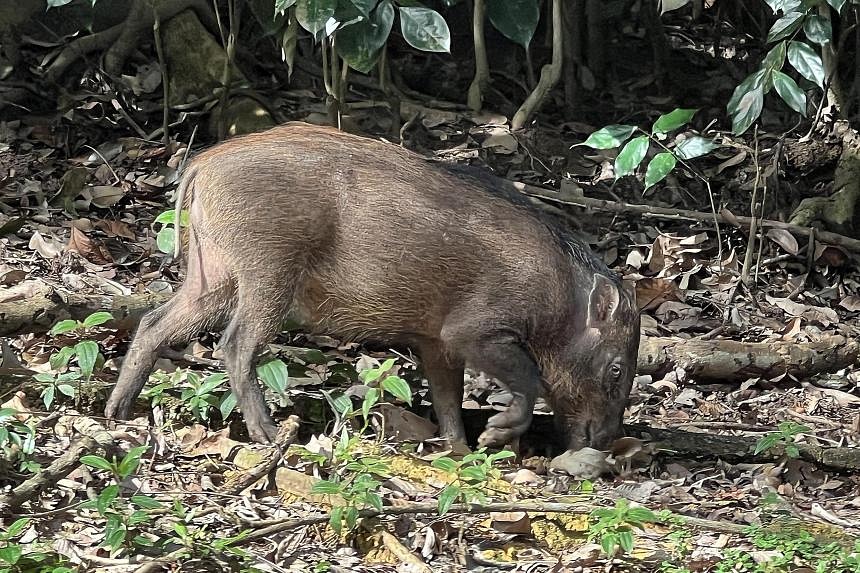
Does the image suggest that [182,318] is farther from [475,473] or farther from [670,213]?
[670,213]

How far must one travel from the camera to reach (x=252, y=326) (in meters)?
5.06

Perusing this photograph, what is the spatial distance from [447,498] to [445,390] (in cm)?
167

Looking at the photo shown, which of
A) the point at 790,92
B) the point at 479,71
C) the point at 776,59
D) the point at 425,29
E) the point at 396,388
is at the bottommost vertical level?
the point at 396,388

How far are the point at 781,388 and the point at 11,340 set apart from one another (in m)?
3.84

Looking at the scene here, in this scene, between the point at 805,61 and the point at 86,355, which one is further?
the point at 805,61

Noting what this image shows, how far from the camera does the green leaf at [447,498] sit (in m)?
3.78

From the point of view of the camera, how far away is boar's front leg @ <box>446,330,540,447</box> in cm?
525

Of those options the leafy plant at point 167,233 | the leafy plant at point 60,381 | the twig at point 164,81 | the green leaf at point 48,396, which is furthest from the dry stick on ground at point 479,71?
the green leaf at point 48,396

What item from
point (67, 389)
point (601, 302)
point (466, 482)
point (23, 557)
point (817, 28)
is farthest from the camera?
point (601, 302)

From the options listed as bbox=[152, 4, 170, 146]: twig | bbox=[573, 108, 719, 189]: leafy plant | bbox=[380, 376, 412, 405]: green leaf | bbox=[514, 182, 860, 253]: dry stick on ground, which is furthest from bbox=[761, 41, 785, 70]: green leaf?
bbox=[152, 4, 170, 146]: twig

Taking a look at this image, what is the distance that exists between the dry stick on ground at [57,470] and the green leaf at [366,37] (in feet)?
6.32

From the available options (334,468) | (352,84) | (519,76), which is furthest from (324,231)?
(519,76)

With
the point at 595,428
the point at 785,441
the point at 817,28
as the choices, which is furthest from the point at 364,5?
the point at 785,441

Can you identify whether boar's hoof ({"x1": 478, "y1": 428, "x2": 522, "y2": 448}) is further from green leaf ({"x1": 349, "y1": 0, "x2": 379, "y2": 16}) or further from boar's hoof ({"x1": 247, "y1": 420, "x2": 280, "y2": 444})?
green leaf ({"x1": 349, "y1": 0, "x2": 379, "y2": 16})
